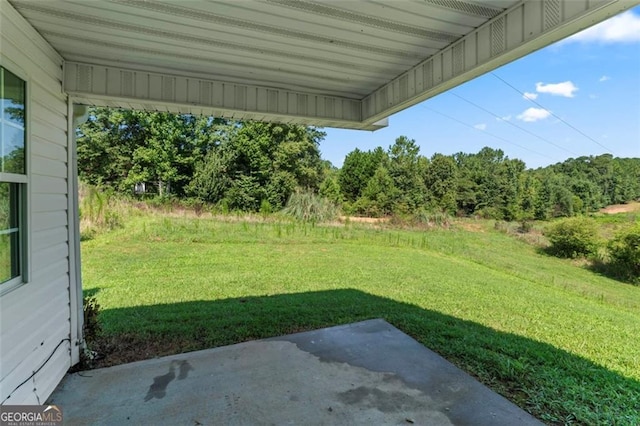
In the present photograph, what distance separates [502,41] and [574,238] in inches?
461

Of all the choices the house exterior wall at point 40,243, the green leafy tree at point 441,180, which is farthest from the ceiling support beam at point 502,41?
the green leafy tree at point 441,180

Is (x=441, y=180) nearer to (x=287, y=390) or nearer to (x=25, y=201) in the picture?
(x=287, y=390)

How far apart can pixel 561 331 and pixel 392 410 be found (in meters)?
2.84

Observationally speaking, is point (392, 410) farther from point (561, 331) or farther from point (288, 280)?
point (288, 280)

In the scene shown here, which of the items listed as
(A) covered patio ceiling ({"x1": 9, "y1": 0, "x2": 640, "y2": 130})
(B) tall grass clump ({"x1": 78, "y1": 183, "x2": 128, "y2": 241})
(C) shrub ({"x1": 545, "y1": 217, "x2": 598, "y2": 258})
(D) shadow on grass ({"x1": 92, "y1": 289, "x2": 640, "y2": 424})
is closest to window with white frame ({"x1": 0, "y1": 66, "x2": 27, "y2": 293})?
(A) covered patio ceiling ({"x1": 9, "y1": 0, "x2": 640, "y2": 130})

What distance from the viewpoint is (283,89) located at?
296cm

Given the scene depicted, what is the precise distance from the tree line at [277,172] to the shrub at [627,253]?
736 centimetres

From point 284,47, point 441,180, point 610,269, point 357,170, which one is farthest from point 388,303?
point 441,180

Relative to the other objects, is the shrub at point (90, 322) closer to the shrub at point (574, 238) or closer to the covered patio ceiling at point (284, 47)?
the covered patio ceiling at point (284, 47)

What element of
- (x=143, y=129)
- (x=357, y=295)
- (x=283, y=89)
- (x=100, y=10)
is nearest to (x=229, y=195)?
(x=143, y=129)

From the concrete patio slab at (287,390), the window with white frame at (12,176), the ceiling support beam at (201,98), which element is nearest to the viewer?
the window with white frame at (12,176)

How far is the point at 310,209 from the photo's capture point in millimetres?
12320

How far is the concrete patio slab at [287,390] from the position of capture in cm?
190

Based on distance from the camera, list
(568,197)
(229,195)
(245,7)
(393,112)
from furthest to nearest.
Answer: (568,197) → (229,195) → (393,112) → (245,7)
